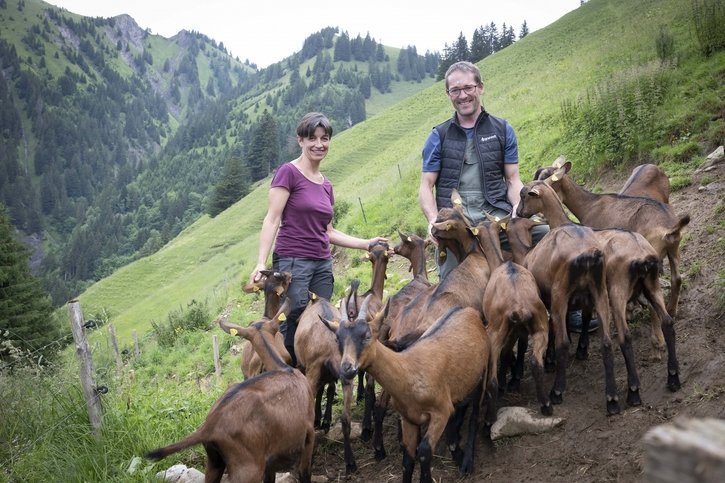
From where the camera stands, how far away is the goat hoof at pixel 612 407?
5359 mm

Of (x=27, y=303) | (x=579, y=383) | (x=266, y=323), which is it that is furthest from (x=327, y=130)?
(x=27, y=303)

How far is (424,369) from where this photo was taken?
5133mm

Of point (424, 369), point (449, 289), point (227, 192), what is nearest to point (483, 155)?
point (449, 289)

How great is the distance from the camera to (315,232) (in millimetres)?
6824

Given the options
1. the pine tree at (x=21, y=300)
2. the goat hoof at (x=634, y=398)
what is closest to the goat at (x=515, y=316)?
the goat hoof at (x=634, y=398)

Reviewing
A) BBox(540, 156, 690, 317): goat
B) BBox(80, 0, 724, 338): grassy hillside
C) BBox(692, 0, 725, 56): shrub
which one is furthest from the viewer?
BBox(80, 0, 724, 338): grassy hillside

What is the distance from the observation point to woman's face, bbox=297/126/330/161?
21.3ft

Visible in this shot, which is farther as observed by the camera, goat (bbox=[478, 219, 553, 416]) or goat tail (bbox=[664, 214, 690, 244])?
goat tail (bbox=[664, 214, 690, 244])

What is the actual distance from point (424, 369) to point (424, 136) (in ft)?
132

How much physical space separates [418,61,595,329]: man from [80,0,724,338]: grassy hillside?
5271 mm

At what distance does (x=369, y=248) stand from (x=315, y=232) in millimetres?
1271

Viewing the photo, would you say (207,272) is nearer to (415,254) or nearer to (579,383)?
(415,254)

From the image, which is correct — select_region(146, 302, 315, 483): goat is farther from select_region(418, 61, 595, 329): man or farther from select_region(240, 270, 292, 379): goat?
select_region(418, 61, 595, 329): man

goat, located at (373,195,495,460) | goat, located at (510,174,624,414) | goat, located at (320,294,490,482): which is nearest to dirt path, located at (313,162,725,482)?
goat, located at (510,174,624,414)
